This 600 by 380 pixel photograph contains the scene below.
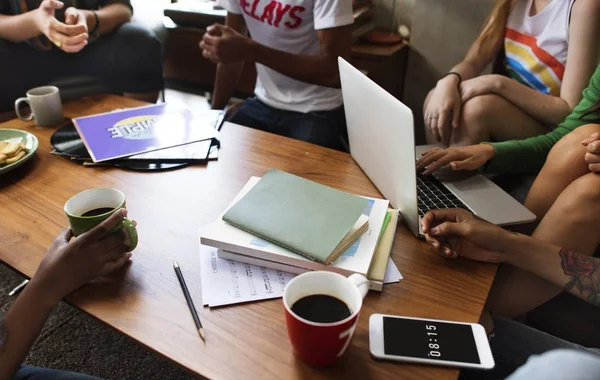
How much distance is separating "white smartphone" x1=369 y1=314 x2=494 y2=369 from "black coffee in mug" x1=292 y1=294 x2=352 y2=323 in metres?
0.08

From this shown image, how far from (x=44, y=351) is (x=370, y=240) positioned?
3.40ft

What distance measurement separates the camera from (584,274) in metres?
0.81

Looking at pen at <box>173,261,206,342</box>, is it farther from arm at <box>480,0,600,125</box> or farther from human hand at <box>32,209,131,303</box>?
arm at <box>480,0,600,125</box>

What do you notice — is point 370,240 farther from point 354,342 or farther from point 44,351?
point 44,351

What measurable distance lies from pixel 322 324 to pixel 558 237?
0.60m

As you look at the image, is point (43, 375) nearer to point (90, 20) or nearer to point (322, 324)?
point (322, 324)

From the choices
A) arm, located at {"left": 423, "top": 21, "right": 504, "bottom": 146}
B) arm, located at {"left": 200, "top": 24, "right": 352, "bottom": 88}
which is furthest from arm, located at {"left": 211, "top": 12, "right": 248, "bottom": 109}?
arm, located at {"left": 423, "top": 21, "right": 504, "bottom": 146}

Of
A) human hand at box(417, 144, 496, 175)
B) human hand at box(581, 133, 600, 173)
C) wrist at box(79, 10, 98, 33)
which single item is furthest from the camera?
wrist at box(79, 10, 98, 33)

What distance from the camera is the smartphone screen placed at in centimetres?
60

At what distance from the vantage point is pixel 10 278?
151 centimetres

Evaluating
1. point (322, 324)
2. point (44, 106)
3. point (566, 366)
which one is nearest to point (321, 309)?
point (322, 324)

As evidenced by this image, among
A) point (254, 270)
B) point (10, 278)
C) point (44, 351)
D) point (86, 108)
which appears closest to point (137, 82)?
point (86, 108)

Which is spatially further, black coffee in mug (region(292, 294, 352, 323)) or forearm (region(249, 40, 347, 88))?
forearm (region(249, 40, 347, 88))

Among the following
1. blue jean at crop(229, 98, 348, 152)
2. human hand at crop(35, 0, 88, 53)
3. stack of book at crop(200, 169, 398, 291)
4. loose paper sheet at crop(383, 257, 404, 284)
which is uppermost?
human hand at crop(35, 0, 88, 53)
